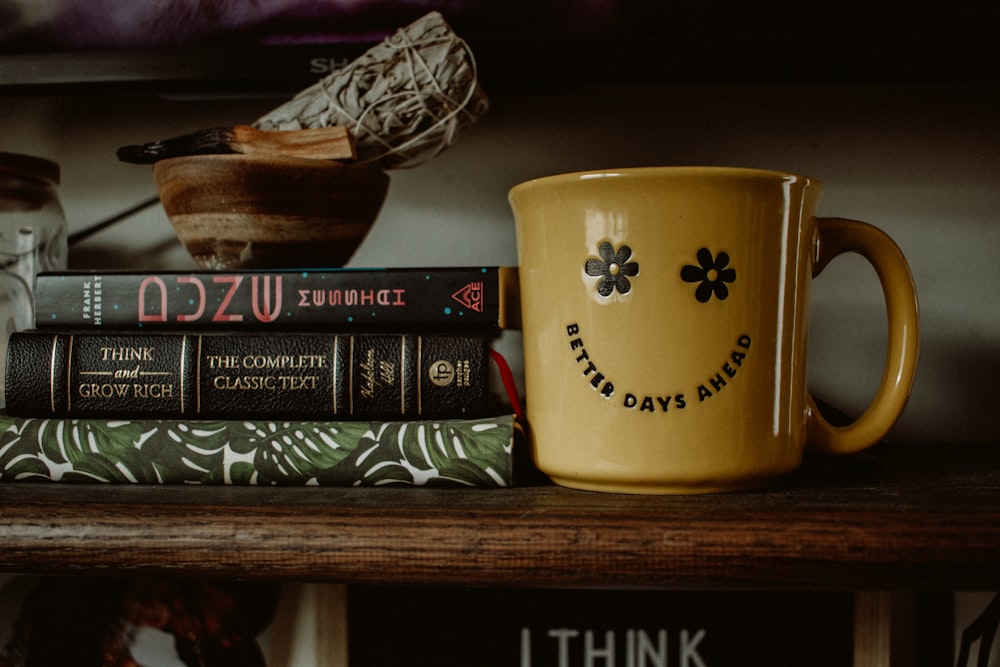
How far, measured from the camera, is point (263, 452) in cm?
40

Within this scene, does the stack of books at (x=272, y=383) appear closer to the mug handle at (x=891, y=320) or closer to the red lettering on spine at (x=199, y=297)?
the red lettering on spine at (x=199, y=297)

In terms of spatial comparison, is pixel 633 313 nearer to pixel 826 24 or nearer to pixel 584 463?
pixel 584 463

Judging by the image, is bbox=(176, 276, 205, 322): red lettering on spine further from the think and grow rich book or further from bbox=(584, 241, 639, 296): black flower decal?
bbox=(584, 241, 639, 296): black flower decal

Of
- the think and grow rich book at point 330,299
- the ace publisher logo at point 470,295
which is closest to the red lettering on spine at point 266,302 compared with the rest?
the think and grow rich book at point 330,299

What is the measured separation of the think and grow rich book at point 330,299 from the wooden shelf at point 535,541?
0.11m

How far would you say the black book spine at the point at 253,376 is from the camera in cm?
42

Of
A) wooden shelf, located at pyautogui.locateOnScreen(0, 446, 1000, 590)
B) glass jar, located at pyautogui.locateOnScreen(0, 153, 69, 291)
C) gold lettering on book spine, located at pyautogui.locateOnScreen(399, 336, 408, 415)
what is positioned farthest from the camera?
glass jar, located at pyautogui.locateOnScreen(0, 153, 69, 291)

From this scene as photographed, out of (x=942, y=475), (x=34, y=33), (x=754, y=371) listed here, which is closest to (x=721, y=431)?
(x=754, y=371)

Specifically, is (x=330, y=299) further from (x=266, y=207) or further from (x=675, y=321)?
(x=675, y=321)

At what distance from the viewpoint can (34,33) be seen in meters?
0.59

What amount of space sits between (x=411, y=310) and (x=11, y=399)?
249 mm

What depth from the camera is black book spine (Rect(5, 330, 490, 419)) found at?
42 centimetres

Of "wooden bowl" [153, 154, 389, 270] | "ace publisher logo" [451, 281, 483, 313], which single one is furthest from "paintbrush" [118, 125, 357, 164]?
"ace publisher logo" [451, 281, 483, 313]

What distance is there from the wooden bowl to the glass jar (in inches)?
6.7
